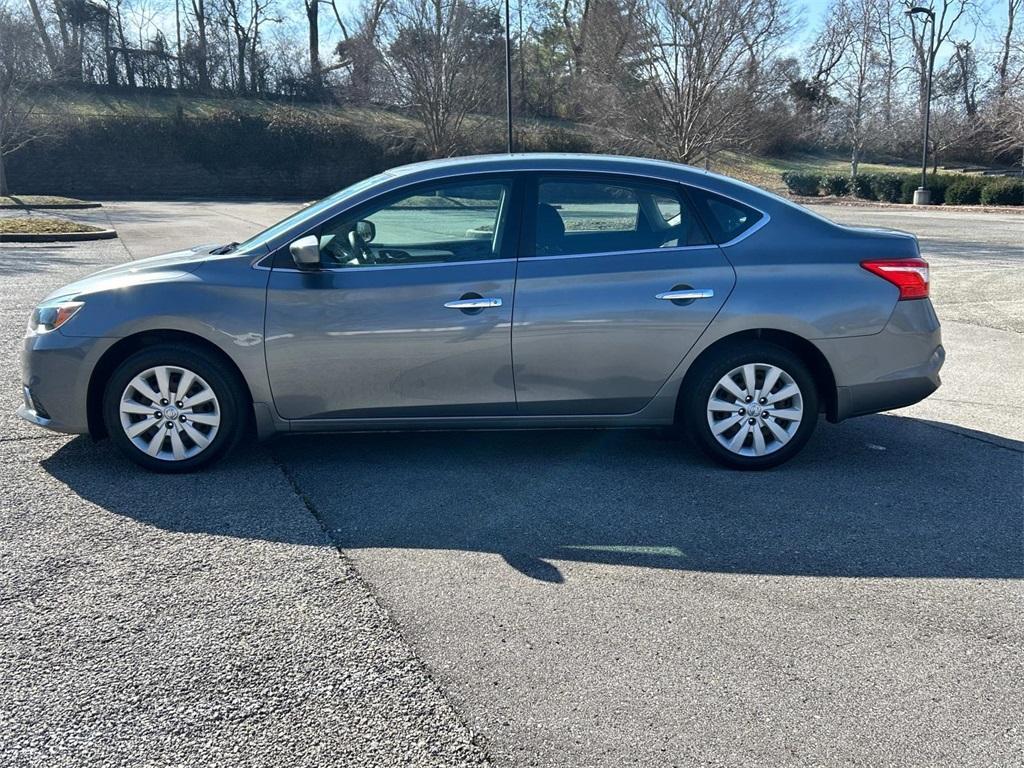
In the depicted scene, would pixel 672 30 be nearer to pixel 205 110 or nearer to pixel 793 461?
pixel 793 461

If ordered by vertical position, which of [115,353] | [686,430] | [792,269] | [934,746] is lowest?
[934,746]

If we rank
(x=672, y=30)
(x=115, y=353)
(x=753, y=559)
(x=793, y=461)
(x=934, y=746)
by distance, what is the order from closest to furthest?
(x=934, y=746) → (x=753, y=559) → (x=115, y=353) → (x=793, y=461) → (x=672, y=30)

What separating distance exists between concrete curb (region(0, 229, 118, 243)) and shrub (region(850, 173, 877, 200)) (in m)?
32.6

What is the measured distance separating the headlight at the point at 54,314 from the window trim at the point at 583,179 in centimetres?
237

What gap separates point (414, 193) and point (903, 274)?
268 centimetres

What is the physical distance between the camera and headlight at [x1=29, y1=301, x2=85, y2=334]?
5.03 m

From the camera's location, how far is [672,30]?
2594 cm

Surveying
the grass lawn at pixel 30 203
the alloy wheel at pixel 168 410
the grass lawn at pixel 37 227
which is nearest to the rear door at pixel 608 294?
the alloy wheel at pixel 168 410

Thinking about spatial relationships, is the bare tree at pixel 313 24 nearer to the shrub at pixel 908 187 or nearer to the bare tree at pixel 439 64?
the bare tree at pixel 439 64

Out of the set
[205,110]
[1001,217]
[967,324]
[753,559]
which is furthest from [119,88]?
[753,559]

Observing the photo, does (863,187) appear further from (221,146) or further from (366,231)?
(366,231)

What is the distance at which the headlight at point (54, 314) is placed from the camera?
5031mm

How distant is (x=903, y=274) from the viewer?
17.0ft

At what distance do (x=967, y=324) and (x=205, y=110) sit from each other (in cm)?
4709
